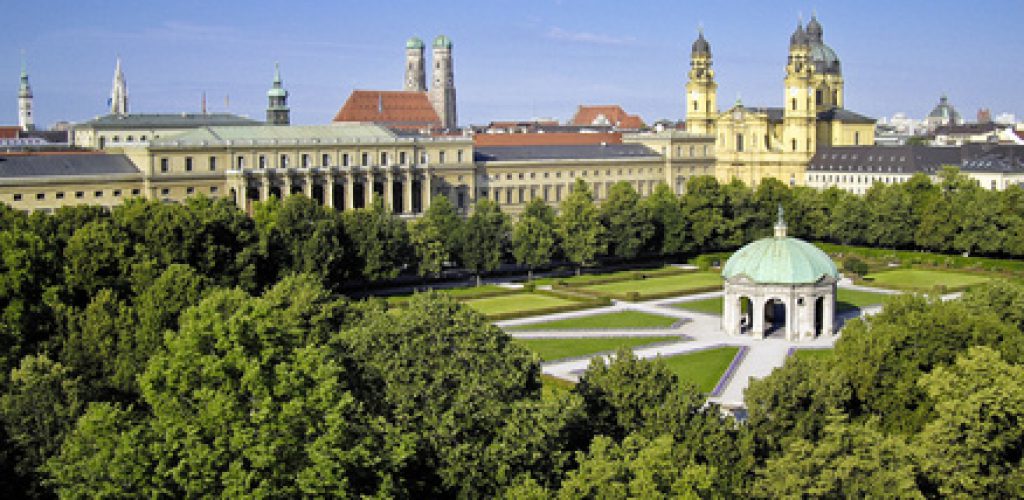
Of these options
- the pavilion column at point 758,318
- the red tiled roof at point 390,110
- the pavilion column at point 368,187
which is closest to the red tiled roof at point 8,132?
the red tiled roof at point 390,110

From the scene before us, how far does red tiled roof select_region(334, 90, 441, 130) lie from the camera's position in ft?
538

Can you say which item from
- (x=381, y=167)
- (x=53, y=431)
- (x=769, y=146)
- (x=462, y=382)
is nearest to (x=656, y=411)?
(x=462, y=382)

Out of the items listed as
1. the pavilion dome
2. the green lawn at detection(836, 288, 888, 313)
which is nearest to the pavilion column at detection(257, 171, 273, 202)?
the pavilion dome

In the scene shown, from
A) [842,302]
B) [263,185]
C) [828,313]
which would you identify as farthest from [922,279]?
[263,185]

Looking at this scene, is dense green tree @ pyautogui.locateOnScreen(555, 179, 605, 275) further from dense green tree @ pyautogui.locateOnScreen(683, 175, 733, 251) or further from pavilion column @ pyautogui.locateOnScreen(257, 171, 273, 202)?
pavilion column @ pyautogui.locateOnScreen(257, 171, 273, 202)

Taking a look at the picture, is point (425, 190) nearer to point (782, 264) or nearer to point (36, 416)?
point (782, 264)

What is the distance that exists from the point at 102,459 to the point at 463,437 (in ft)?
34.8

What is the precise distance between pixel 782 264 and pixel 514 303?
2077 cm

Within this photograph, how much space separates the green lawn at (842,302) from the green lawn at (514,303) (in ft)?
28.6

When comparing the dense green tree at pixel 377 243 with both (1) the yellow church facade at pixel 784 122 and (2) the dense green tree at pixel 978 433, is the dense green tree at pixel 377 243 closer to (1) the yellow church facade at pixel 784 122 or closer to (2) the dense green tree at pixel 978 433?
(2) the dense green tree at pixel 978 433

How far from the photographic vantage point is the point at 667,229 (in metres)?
101

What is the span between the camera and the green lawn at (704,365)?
56938 mm

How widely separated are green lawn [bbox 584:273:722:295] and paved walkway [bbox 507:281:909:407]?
373cm

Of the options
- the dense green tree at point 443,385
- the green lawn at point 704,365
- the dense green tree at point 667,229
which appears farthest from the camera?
the dense green tree at point 667,229
